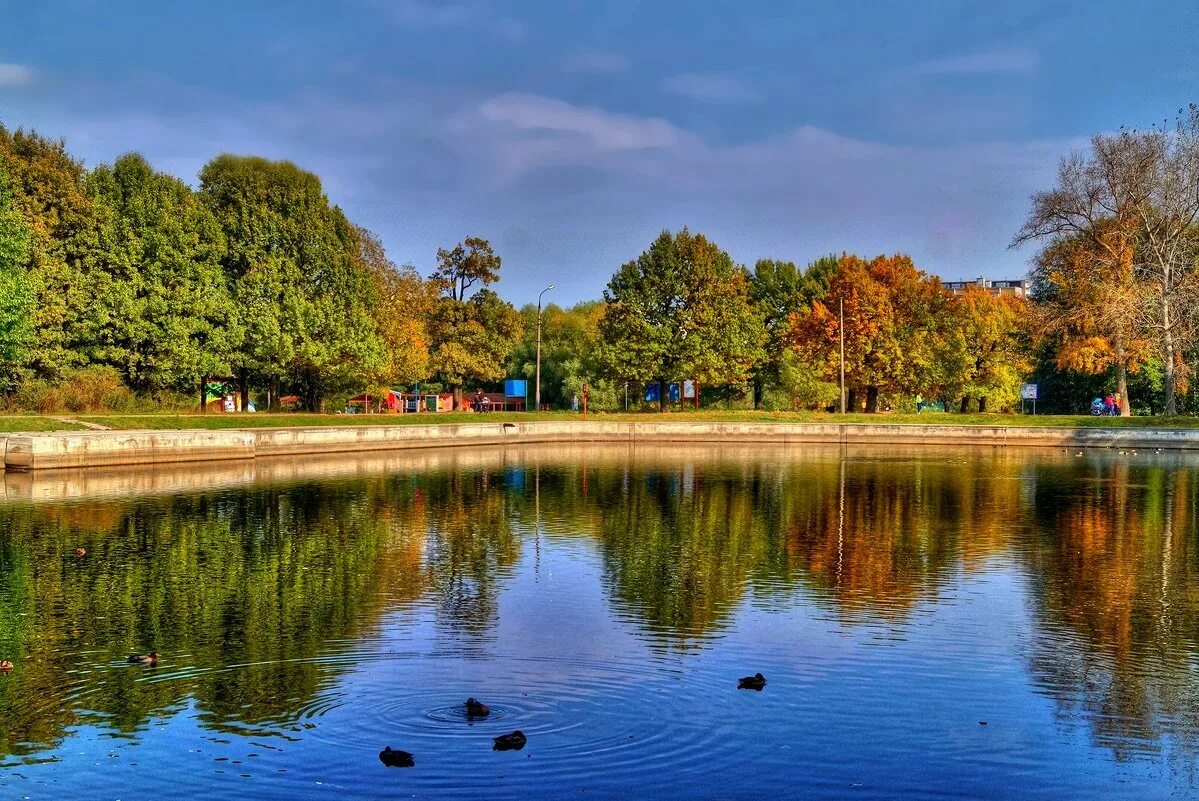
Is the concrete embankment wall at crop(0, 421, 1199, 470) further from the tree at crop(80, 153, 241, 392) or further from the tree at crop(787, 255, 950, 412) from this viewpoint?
the tree at crop(787, 255, 950, 412)

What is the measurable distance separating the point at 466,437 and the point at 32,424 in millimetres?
22154

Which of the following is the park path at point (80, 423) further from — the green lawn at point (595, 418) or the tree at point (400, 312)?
the tree at point (400, 312)

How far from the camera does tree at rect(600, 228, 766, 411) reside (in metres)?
76.8

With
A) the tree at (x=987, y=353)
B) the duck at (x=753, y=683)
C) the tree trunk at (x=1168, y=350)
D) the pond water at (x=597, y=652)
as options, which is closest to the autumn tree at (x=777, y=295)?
the tree at (x=987, y=353)

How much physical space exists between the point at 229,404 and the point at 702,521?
50.8 meters

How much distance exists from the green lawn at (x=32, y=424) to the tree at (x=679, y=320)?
1545 inches

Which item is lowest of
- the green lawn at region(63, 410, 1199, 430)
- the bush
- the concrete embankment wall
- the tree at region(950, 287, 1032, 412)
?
the concrete embankment wall

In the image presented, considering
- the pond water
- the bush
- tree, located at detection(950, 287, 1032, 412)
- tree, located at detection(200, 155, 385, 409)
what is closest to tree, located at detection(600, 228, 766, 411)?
tree, located at detection(950, 287, 1032, 412)

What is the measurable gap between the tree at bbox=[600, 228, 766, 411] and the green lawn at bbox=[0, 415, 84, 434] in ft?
129

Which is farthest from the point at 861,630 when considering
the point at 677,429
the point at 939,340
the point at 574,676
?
the point at 939,340

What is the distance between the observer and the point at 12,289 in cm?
4731

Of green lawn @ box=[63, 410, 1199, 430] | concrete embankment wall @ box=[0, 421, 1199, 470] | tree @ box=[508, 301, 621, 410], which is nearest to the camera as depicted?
concrete embankment wall @ box=[0, 421, 1199, 470]

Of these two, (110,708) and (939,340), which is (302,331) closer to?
(939,340)

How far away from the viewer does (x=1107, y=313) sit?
63.4m
